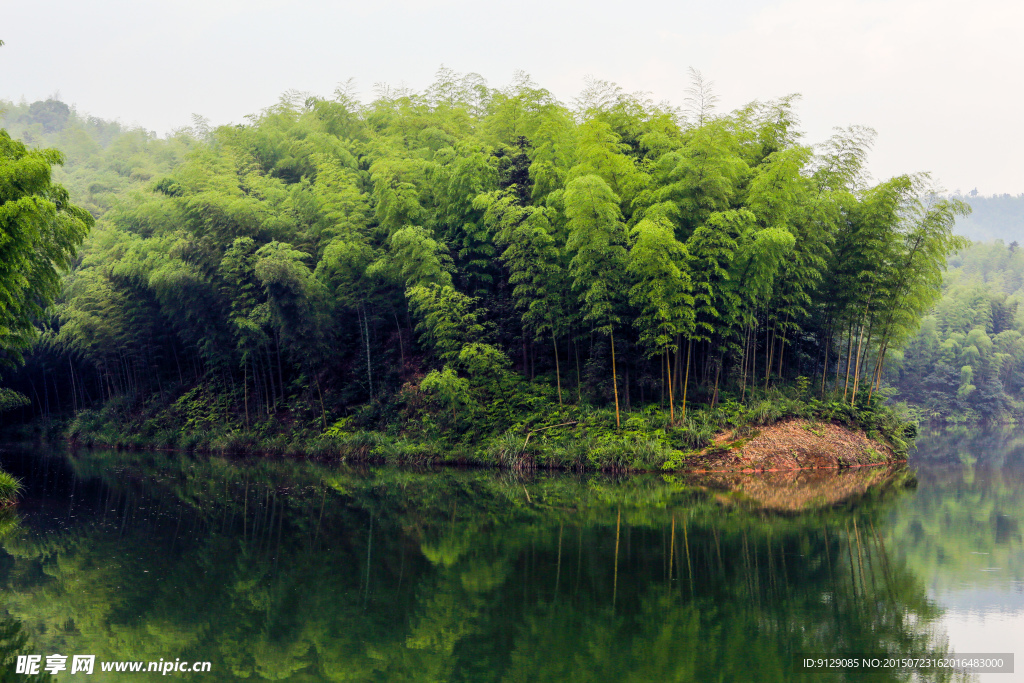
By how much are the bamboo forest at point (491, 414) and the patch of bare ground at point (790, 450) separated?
0.10m

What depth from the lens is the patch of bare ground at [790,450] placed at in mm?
17031

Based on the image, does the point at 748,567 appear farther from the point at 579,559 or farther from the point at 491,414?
the point at 491,414

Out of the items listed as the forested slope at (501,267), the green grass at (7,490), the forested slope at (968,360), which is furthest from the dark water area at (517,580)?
the forested slope at (968,360)

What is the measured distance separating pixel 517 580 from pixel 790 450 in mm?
11906

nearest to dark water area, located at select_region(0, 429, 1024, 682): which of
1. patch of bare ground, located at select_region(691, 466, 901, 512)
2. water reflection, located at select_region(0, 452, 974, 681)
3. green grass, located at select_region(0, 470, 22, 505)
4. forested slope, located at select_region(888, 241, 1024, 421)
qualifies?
water reflection, located at select_region(0, 452, 974, 681)

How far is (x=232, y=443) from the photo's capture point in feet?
78.2

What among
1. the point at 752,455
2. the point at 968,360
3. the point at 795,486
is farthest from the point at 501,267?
the point at 968,360

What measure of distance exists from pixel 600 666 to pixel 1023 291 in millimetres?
77827

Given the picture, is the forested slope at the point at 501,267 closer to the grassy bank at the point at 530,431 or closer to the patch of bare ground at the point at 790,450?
the grassy bank at the point at 530,431

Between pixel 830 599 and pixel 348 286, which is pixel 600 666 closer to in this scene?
pixel 830 599

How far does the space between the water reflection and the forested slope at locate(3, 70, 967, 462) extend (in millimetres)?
5789

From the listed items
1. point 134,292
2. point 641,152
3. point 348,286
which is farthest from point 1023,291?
point 134,292

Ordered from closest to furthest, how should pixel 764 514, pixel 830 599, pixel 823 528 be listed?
pixel 830 599 < pixel 823 528 < pixel 764 514

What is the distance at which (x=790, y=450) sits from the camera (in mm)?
17500
